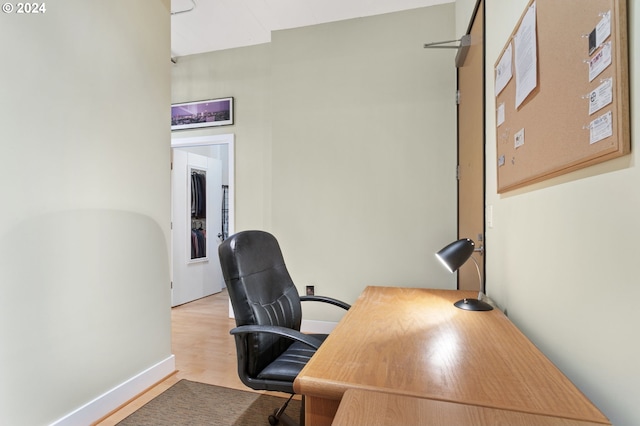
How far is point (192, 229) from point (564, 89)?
14.6ft

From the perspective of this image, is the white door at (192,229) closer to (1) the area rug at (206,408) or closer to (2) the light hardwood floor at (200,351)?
(2) the light hardwood floor at (200,351)

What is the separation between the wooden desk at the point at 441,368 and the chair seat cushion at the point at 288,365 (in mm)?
377

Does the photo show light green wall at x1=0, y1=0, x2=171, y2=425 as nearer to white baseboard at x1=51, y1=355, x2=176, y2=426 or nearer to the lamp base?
white baseboard at x1=51, y1=355, x2=176, y2=426

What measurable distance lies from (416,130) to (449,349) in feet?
7.47

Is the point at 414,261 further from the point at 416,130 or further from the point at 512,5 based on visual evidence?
the point at 512,5

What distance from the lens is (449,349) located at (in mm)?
1019

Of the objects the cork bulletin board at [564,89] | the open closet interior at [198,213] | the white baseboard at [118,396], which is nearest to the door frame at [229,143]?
the open closet interior at [198,213]

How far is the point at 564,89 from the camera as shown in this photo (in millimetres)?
922

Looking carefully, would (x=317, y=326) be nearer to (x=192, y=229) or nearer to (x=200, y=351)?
(x=200, y=351)

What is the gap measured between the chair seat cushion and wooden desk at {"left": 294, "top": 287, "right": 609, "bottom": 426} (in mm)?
377

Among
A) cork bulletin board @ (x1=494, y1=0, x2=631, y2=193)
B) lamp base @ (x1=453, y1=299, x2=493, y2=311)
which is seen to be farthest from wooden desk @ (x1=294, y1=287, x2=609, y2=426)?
cork bulletin board @ (x1=494, y1=0, x2=631, y2=193)

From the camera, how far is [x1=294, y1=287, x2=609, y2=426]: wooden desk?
740mm

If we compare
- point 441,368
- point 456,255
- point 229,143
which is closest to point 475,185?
point 456,255

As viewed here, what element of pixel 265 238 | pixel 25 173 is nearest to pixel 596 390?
pixel 265 238
